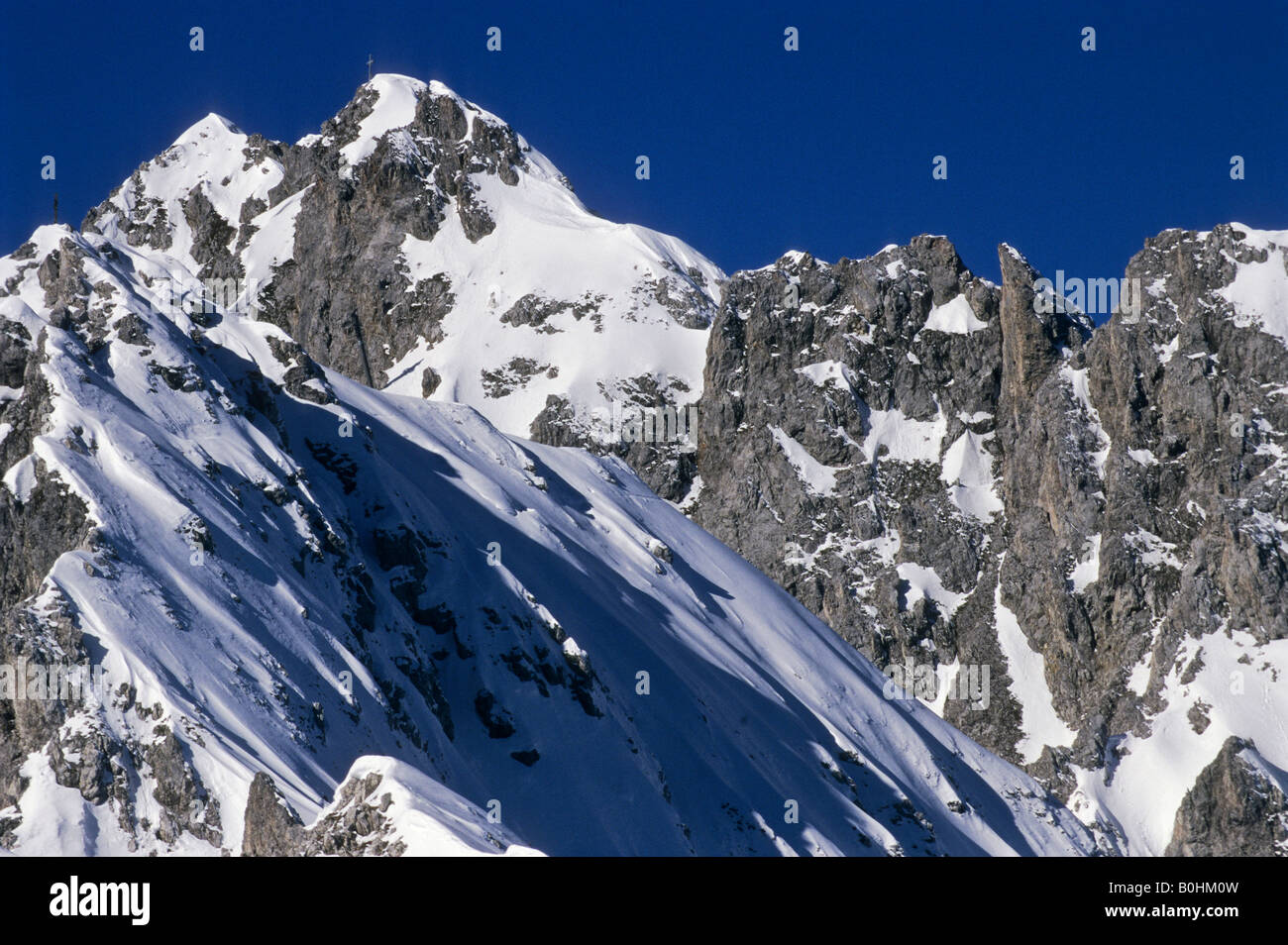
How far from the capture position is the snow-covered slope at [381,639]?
61438 mm

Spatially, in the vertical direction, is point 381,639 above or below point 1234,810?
above

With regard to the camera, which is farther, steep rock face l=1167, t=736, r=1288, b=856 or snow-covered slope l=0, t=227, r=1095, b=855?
steep rock face l=1167, t=736, r=1288, b=856

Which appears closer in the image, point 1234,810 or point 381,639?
point 381,639

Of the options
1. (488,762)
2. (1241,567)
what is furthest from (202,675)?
(1241,567)

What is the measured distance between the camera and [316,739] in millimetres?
68062

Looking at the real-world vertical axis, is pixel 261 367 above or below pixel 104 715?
above

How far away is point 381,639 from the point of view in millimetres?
88062

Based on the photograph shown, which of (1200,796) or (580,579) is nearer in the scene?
(580,579)

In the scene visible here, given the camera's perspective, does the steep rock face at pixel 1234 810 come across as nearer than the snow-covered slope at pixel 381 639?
No

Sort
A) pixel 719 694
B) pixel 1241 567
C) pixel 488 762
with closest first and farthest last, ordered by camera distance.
Answer: pixel 488 762
pixel 719 694
pixel 1241 567

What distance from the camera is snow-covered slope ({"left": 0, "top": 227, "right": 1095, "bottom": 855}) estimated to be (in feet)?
202

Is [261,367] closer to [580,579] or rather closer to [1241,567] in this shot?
[580,579]
